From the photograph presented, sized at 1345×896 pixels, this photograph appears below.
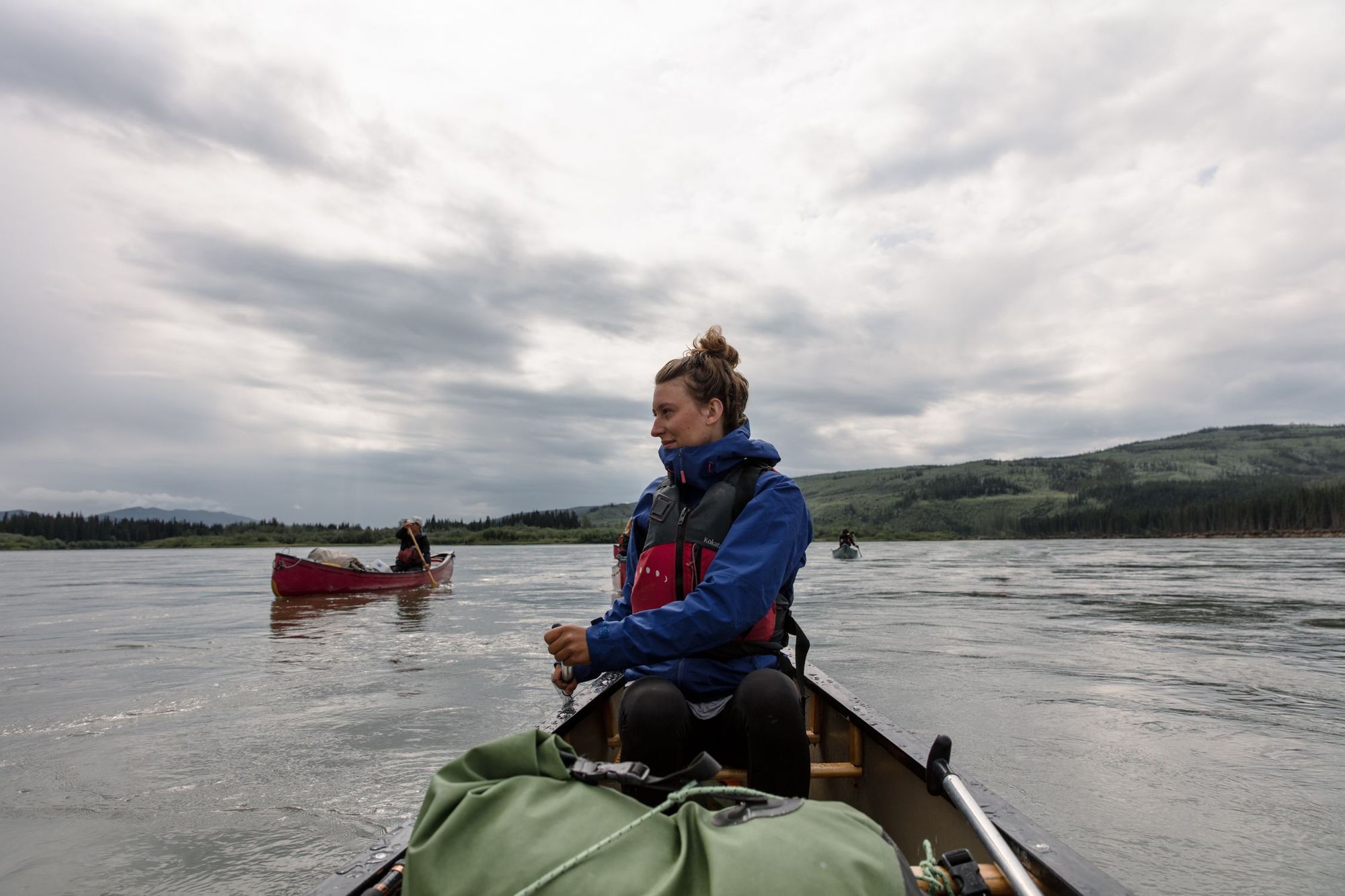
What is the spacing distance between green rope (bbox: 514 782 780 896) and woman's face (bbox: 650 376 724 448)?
1.52 meters

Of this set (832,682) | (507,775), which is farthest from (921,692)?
(507,775)

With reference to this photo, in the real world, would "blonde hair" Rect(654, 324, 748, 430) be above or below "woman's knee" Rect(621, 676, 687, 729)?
above

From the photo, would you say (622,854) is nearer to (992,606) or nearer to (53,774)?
(53,774)

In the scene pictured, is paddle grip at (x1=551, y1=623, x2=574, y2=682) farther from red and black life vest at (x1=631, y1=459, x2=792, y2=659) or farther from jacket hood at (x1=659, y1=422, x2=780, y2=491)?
jacket hood at (x1=659, y1=422, x2=780, y2=491)

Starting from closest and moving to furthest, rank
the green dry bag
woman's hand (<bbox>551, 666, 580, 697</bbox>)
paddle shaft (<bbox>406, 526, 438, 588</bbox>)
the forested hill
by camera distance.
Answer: the green dry bag
woman's hand (<bbox>551, 666, 580, 697</bbox>)
paddle shaft (<bbox>406, 526, 438, 588</bbox>)
the forested hill

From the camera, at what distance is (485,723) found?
8016mm

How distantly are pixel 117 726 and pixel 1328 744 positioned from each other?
40.5ft

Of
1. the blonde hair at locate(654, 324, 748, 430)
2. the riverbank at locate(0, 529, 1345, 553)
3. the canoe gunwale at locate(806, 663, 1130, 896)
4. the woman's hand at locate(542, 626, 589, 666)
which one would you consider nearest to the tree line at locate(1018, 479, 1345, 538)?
the riverbank at locate(0, 529, 1345, 553)

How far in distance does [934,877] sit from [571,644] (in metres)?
1.19

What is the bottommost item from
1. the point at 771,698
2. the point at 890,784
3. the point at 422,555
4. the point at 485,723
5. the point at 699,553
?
the point at 485,723

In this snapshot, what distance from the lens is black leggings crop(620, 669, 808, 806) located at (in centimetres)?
258

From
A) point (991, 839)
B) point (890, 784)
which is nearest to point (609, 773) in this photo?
point (991, 839)

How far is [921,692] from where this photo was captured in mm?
9844

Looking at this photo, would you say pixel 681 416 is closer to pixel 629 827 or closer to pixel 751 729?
pixel 751 729
